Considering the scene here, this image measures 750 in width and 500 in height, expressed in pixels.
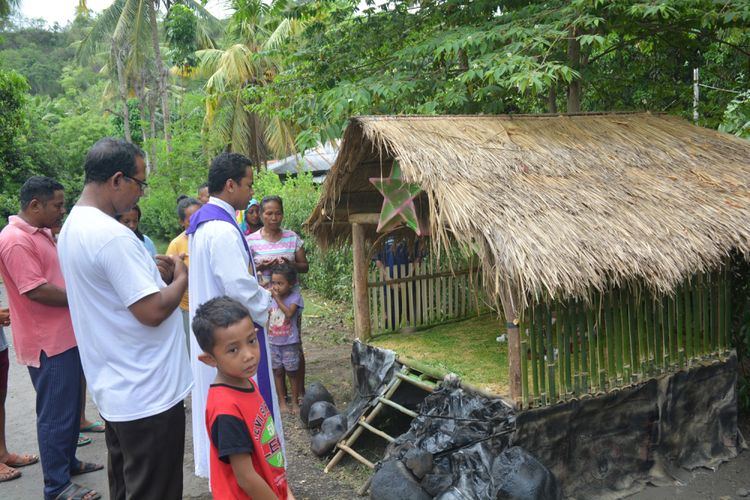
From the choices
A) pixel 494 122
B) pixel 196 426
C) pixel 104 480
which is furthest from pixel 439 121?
pixel 104 480

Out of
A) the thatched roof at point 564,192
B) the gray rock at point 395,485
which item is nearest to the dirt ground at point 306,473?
the gray rock at point 395,485

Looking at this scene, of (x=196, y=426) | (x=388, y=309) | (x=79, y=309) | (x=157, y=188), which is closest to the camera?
(x=79, y=309)

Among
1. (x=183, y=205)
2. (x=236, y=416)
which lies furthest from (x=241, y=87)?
(x=236, y=416)

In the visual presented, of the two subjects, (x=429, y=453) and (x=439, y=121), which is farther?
(x=439, y=121)

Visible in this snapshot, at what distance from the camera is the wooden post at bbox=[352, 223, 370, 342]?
5625 millimetres

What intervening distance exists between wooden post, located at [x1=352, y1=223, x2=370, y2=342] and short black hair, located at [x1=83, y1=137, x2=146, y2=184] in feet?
9.69

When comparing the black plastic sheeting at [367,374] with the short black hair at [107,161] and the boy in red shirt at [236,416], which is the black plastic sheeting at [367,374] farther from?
the short black hair at [107,161]

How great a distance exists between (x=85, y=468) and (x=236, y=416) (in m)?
2.97

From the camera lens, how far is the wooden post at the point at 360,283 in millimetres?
5625

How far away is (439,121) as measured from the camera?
16.6 feet

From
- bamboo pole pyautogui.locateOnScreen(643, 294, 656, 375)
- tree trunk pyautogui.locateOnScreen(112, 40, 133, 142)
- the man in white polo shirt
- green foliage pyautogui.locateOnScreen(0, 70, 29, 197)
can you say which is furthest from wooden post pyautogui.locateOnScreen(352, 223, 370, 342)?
tree trunk pyautogui.locateOnScreen(112, 40, 133, 142)

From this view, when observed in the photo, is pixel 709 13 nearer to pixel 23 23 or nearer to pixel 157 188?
pixel 157 188

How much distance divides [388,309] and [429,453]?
2.09 m

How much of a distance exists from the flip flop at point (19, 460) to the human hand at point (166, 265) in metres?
2.81
